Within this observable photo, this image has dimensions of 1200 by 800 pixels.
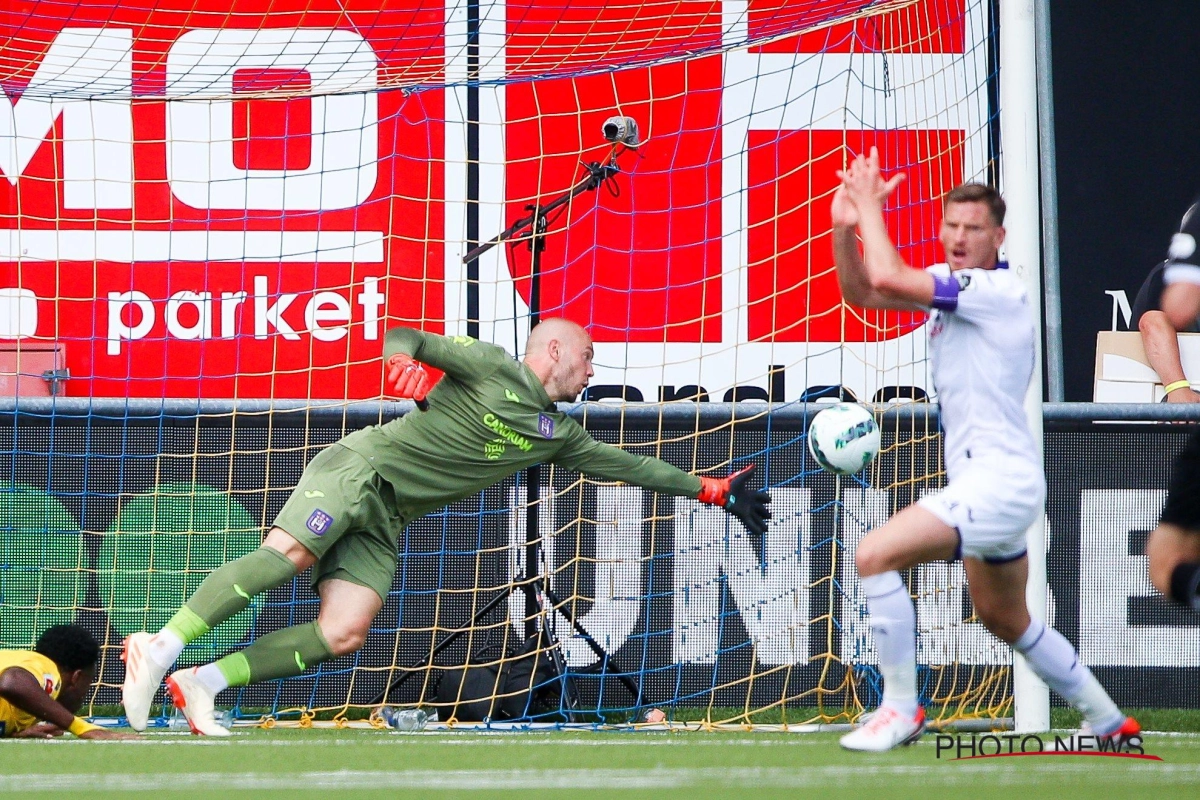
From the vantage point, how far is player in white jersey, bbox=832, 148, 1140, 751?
12.8ft

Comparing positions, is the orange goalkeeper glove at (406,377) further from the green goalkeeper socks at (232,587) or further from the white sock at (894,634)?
the white sock at (894,634)

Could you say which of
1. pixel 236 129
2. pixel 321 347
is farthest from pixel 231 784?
A: pixel 236 129

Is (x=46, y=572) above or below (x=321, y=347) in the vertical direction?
below

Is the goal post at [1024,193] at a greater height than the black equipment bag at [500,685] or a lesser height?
greater

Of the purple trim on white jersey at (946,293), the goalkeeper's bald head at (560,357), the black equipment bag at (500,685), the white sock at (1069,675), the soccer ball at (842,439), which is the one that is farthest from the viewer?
the black equipment bag at (500,685)

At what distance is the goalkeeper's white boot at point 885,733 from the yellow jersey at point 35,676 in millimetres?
2941

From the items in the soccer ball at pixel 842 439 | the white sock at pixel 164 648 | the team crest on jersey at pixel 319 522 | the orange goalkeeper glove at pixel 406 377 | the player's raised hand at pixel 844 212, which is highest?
the player's raised hand at pixel 844 212

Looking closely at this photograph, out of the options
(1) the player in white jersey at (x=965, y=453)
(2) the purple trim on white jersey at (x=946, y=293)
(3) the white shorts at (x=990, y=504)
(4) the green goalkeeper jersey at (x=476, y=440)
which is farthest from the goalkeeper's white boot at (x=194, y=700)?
(2) the purple trim on white jersey at (x=946, y=293)

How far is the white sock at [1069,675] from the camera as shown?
13.8ft

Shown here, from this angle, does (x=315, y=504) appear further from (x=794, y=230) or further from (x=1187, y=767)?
(x=794, y=230)

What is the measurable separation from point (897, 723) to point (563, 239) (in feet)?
17.6

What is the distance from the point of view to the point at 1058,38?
884 centimetres

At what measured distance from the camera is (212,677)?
16.8 ft

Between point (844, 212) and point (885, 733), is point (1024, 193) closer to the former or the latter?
point (844, 212)
